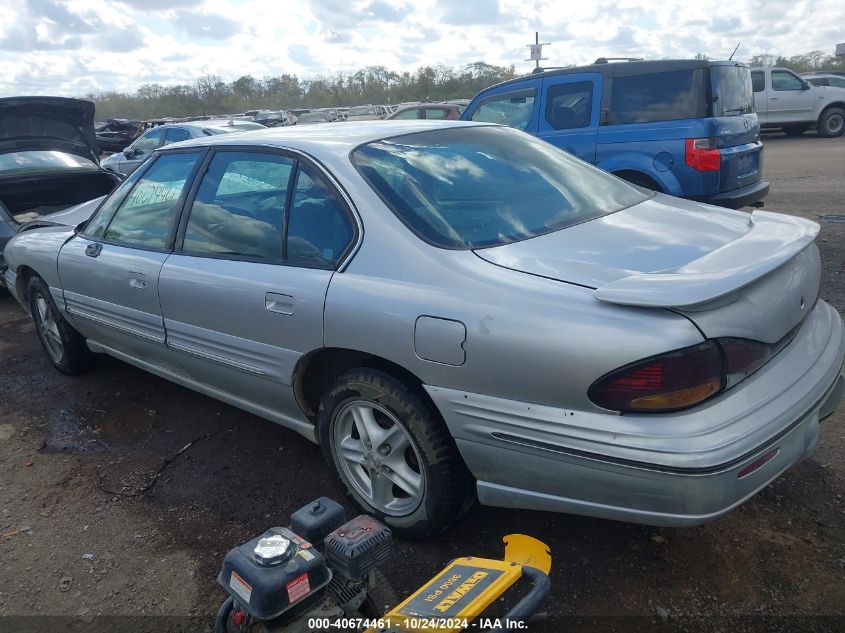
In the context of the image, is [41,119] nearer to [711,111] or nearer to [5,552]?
[5,552]

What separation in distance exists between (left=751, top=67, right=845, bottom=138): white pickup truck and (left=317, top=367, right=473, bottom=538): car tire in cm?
1707

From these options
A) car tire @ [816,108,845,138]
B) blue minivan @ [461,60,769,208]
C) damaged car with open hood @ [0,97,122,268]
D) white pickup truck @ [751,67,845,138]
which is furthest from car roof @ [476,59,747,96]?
car tire @ [816,108,845,138]

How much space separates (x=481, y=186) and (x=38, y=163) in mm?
6264

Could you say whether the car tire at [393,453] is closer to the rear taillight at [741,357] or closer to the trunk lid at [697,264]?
the trunk lid at [697,264]

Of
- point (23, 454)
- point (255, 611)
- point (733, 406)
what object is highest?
point (733, 406)

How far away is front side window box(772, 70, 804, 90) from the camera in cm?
1664

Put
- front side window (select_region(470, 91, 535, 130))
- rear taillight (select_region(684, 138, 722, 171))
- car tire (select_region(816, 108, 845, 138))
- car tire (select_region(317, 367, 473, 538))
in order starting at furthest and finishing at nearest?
car tire (select_region(816, 108, 845, 138)), front side window (select_region(470, 91, 535, 130)), rear taillight (select_region(684, 138, 722, 171)), car tire (select_region(317, 367, 473, 538))

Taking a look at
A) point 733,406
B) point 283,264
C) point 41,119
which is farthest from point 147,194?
point 41,119

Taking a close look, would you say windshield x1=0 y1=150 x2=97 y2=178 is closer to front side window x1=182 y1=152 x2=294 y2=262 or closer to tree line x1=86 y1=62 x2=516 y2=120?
front side window x1=182 y1=152 x2=294 y2=262

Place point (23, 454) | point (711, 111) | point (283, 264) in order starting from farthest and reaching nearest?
point (711, 111) < point (23, 454) < point (283, 264)

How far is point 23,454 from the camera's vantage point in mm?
3785

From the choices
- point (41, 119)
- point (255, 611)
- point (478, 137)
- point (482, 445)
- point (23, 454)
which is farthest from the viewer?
point (41, 119)

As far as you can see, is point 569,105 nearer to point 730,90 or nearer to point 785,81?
point 730,90

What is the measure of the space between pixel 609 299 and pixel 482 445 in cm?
65
